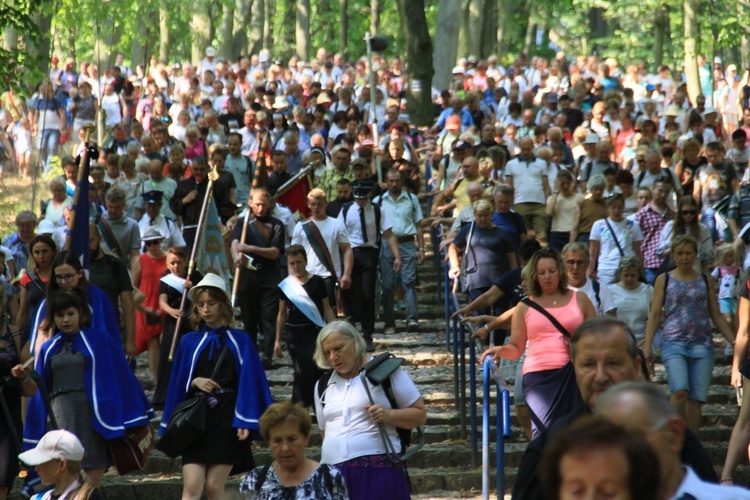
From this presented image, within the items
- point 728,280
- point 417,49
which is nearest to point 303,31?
point 417,49

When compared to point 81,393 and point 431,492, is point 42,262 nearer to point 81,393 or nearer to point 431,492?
point 81,393

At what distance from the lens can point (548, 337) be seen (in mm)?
8562

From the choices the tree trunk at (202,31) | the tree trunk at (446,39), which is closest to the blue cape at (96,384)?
the tree trunk at (446,39)

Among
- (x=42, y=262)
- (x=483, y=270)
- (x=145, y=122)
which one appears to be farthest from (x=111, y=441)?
(x=145, y=122)

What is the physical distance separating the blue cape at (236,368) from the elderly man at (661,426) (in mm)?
4898

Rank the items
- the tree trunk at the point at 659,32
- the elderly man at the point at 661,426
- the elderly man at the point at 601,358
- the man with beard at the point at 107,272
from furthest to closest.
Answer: the tree trunk at the point at 659,32 < the man with beard at the point at 107,272 < the elderly man at the point at 601,358 < the elderly man at the point at 661,426

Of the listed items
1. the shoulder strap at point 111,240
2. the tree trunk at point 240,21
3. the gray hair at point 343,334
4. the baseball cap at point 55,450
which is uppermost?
the tree trunk at point 240,21

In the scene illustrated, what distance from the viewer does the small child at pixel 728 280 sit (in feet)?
42.7

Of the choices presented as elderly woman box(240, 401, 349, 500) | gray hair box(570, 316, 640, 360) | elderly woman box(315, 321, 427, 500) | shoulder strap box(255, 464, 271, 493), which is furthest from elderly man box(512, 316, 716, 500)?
elderly woman box(315, 321, 427, 500)

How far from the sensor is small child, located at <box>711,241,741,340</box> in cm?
1302

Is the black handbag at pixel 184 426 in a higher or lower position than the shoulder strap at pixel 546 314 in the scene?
lower

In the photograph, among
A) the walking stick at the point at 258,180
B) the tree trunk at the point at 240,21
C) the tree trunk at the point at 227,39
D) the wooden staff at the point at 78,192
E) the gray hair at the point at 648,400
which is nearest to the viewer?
the gray hair at the point at 648,400

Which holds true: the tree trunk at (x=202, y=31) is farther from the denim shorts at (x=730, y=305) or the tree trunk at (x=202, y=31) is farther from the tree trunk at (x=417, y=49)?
the denim shorts at (x=730, y=305)

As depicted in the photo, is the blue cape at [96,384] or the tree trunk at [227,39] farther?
the tree trunk at [227,39]
